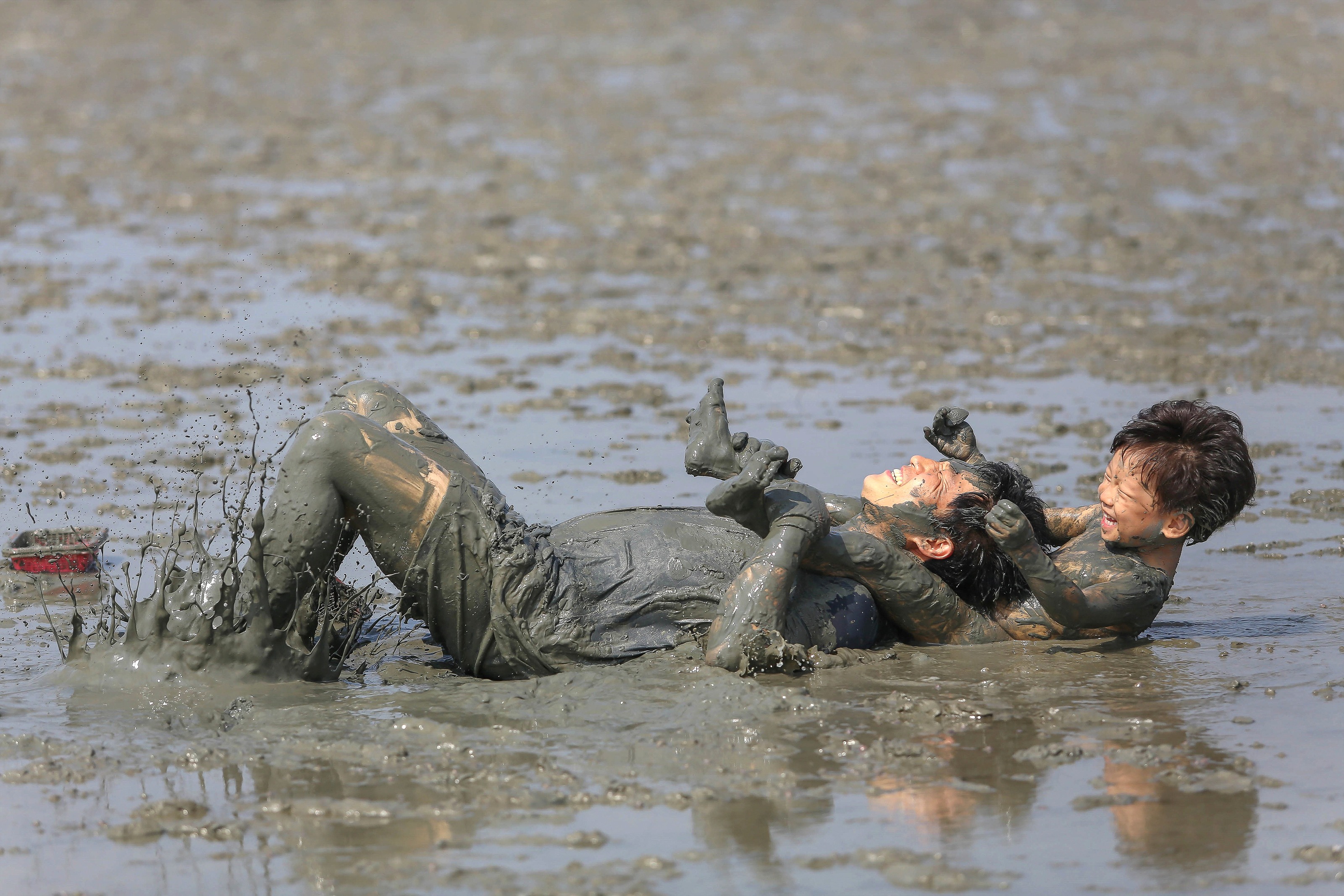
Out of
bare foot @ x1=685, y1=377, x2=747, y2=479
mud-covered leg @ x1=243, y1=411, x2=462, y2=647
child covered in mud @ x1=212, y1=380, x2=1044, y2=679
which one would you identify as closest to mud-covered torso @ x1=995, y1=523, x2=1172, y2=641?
child covered in mud @ x1=212, y1=380, x2=1044, y2=679

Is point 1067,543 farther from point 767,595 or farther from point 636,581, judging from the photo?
point 636,581

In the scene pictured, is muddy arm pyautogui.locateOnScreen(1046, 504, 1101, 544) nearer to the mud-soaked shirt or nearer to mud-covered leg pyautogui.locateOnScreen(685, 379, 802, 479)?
the mud-soaked shirt

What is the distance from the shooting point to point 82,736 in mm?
4543

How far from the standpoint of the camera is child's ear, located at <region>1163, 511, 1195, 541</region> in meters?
5.14

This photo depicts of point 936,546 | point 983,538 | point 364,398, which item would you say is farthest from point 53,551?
point 983,538

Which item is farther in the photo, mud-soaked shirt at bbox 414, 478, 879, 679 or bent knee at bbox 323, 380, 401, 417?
bent knee at bbox 323, 380, 401, 417

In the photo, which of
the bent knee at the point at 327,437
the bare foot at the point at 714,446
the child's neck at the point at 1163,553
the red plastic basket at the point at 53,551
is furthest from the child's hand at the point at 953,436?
the red plastic basket at the point at 53,551

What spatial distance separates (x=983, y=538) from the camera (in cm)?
513

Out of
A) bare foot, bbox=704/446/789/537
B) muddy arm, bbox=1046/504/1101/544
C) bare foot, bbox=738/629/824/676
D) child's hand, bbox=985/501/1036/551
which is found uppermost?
bare foot, bbox=704/446/789/537

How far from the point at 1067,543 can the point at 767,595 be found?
1.19 m

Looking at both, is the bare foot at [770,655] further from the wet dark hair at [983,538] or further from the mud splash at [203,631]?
the mud splash at [203,631]

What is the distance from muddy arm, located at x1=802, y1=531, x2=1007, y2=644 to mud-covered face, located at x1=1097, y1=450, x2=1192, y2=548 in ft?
1.76

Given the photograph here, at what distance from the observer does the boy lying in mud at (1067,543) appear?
16.1ft

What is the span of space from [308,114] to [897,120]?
5.87 meters
